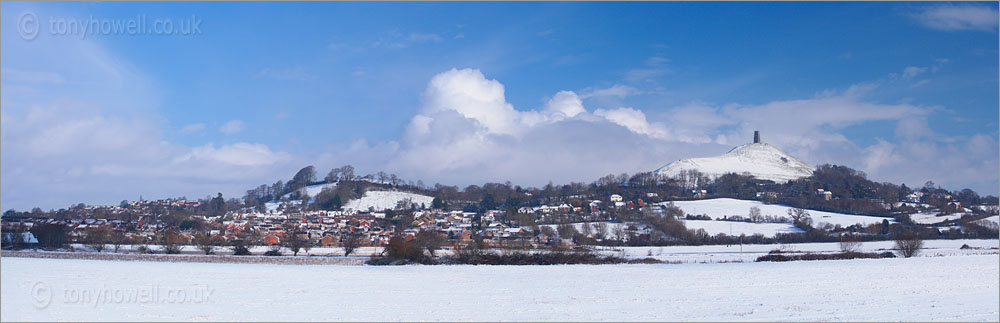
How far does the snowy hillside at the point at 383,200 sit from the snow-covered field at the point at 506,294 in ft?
402

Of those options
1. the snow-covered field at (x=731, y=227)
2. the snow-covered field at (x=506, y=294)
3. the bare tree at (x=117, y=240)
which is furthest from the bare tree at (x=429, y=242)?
→ the snow-covered field at (x=731, y=227)

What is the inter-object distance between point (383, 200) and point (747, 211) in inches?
3805

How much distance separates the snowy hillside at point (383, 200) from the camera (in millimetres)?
166125

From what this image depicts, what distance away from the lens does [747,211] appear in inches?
5256

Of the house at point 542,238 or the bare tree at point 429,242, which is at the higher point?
the bare tree at point 429,242

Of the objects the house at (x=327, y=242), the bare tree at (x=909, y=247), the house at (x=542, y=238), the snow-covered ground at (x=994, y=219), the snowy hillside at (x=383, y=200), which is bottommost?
the house at (x=327, y=242)

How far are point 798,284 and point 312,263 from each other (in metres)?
37.0

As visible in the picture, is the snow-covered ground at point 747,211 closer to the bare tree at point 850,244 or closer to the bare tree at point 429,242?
the bare tree at point 850,244

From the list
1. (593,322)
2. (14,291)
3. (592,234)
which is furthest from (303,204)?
(593,322)

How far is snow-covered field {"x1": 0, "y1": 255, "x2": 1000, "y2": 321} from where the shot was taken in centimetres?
2122

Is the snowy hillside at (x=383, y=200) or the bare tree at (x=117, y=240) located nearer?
the bare tree at (x=117, y=240)

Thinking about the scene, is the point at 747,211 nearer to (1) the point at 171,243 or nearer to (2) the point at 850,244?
(2) the point at 850,244

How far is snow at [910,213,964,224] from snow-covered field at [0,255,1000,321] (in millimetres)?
A: 84153

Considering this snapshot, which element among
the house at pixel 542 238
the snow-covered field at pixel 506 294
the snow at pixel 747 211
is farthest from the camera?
the snow at pixel 747 211
